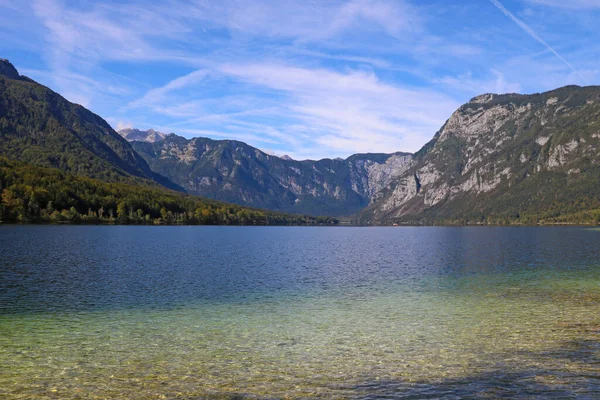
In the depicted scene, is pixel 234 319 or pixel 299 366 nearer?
pixel 299 366

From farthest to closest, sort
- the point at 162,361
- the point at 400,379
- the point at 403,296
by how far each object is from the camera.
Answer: the point at 403,296 → the point at 162,361 → the point at 400,379

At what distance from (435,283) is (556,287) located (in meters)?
12.9

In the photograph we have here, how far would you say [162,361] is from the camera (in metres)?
23.4

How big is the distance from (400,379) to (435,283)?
35.2 meters

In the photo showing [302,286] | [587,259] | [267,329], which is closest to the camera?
[267,329]

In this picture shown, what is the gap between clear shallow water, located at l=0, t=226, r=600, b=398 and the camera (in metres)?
19.7

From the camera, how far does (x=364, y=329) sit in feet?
102

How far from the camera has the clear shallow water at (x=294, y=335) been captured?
64.7ft

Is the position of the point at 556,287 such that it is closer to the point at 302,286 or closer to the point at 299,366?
the point at 302,286

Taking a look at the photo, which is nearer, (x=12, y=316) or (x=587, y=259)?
(x=12, y=316)

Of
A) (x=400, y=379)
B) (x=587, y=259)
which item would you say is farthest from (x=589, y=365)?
(x=587, y=259)

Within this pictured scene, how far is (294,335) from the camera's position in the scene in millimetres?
29297

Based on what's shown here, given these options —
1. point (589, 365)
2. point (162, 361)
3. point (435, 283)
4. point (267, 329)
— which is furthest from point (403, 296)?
point (162, 361)

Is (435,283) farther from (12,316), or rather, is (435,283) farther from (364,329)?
(12,316)
